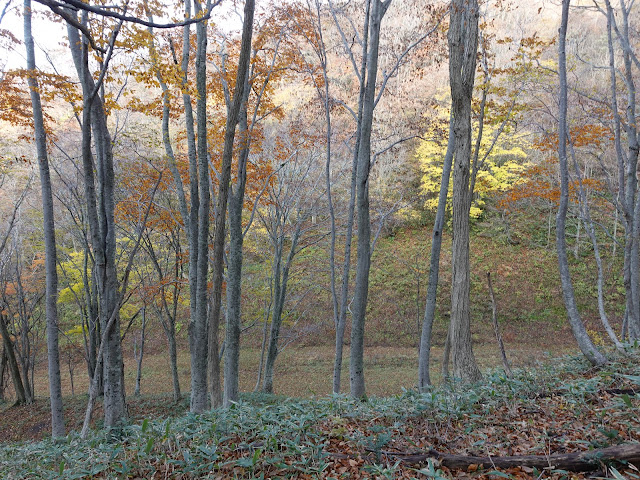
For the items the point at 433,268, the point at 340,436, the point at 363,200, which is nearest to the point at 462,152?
the point at 363,200

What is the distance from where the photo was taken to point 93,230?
5.33 metres

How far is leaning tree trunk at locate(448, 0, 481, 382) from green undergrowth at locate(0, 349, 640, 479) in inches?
67.8

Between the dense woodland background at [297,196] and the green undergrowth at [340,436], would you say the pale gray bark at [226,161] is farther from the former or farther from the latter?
the green undergrowth at [340,436]

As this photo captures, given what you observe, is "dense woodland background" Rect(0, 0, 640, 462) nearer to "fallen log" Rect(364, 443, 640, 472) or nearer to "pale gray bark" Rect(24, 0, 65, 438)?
"pale gray bark" Rect(24, 0, 65, 438)

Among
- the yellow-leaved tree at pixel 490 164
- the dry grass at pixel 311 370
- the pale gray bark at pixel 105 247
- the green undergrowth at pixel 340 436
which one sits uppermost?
the yellow-leaved tree at pixel 490 164

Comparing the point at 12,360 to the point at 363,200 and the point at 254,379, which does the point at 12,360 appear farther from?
the point at 363,200

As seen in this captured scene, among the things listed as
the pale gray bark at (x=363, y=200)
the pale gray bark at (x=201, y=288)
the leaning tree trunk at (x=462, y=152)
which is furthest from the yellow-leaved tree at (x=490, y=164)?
the pale gray bark at (x=201, y=288)

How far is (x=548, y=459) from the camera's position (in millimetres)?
2213

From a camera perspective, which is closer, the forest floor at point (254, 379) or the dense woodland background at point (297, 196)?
the dense woodland background at point (297, 196)

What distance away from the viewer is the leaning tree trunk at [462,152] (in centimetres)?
577

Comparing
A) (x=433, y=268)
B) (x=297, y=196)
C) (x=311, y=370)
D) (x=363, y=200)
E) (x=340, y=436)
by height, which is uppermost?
(x=297, y=196)

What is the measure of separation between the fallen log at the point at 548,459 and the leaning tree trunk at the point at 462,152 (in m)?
3.49

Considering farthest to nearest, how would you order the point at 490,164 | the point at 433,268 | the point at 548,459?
the point at 490,164
the point at 433,268
the point at 548,459

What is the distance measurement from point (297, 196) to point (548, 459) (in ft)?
34.4
